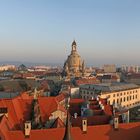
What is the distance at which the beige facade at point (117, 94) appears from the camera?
84.3 m

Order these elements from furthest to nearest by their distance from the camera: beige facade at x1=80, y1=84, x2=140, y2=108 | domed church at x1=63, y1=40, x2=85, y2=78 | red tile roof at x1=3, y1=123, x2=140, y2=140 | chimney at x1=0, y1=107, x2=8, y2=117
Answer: domed church at x1=63, y1=40, x2=85, y2=78
beige facade at x1=80, y1=84, x2=140, y2=108
chimney at x1=0, y1=107, x2=8, y2=117
red tile roof at x1=3, y1=123, x2=140, y2=140

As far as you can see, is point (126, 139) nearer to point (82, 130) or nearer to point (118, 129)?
point (118, 129)

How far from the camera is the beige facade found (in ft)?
277

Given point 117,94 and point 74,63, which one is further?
point 74,63

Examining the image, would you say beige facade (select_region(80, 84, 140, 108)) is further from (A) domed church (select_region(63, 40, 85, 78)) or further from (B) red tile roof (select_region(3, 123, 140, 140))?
(A) domed church (select_region(63, 40, 85, 78))

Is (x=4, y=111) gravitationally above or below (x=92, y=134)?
above

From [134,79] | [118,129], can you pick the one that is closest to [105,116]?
[118,129]

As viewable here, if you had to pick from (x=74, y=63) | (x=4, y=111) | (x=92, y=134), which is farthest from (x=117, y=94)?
(x=74, y=63)

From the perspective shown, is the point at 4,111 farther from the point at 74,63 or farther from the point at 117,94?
the point at 74,63

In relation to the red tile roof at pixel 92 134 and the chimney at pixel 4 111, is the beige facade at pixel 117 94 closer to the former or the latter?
the chimney at pixel 4 111

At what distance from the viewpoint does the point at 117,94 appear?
87.9 m

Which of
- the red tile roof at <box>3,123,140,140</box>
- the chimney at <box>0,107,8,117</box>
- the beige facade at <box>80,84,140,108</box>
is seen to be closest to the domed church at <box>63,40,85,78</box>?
the beige facade at <box>80,84,140,108</box>

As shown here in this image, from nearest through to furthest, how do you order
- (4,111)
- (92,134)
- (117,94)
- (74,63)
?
(92,134) → (4,111) → (117,94) → (74,63)

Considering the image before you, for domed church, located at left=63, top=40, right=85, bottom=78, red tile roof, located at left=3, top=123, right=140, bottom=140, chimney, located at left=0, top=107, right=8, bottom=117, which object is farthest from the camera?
domed church, located at left=63, top=40, right=85, bottom=78
